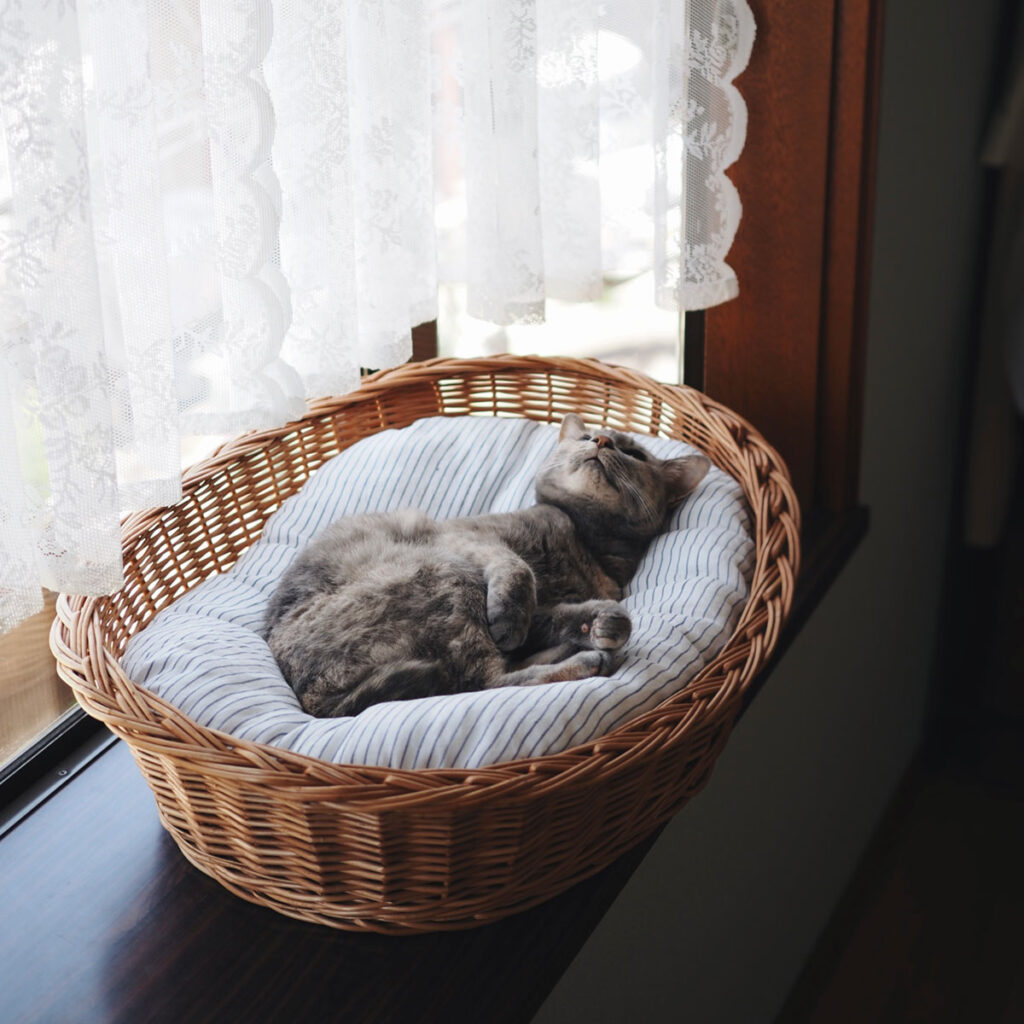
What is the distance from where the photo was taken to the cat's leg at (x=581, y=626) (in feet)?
3.22

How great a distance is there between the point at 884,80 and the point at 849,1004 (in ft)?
4.29

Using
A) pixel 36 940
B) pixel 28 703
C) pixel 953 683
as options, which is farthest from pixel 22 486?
pixel 953 683

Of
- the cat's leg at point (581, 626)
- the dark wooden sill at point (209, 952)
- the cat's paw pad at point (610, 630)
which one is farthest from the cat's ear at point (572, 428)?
the dark wooden sill at point (209, 952)

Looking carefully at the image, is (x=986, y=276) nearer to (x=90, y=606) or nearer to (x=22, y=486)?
(x=90, y=606)

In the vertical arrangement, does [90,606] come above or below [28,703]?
above

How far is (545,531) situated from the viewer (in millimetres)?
1205

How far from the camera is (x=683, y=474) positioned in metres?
1.26

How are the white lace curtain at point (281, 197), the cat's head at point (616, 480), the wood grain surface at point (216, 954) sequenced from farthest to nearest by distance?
the cat's head at point (616, 480) < the wood grain surface at point (216, 954) < the white lace curtain at point (281, 197)

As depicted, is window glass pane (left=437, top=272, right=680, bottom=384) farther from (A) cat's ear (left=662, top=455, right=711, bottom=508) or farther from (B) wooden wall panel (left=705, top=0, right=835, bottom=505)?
(A) cat's ear (left=662, top=455, right=711, bottom=508)

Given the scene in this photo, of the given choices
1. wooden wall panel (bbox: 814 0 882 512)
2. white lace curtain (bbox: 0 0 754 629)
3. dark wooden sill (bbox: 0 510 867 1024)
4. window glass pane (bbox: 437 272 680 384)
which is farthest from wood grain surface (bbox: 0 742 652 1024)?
window glass pane (bbox: 437 272 680 384)

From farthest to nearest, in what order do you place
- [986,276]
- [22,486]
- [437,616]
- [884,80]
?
[986,276]
[884,80]
[437,616]
[22,486]

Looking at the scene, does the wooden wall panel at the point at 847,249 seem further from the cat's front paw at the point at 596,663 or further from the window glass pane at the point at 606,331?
the cat's front paw at the point at 596,663

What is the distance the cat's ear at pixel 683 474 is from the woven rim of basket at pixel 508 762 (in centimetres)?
5

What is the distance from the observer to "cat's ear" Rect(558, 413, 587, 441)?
129 centimetres
